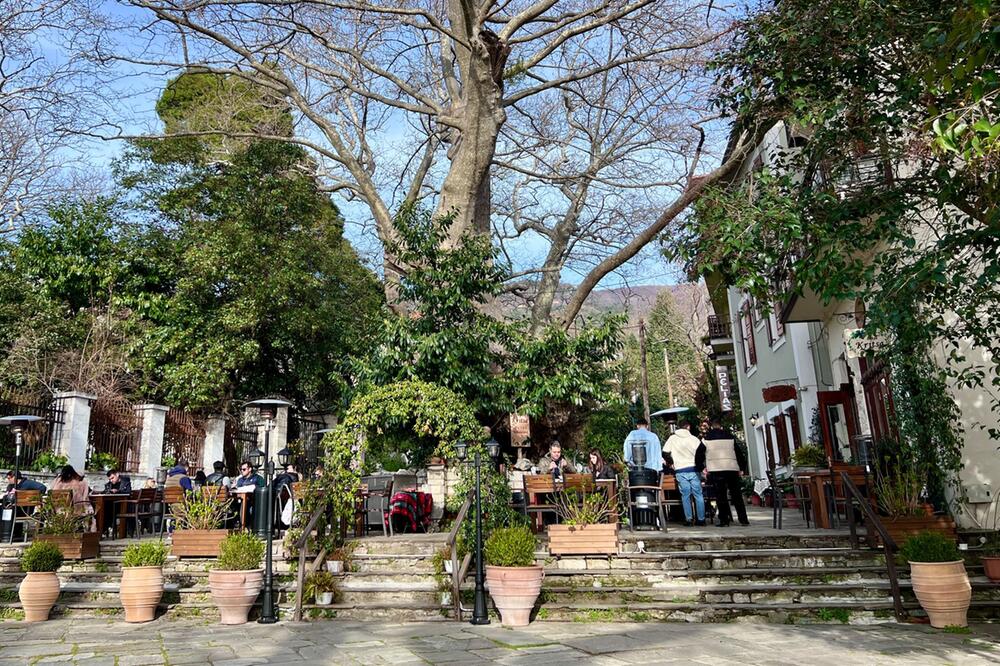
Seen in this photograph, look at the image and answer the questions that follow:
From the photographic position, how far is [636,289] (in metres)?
19.4

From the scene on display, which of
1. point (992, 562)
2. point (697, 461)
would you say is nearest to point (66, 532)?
point (697, 461)

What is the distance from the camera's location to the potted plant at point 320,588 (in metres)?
8.48

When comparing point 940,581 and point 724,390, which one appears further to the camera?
point 724,390

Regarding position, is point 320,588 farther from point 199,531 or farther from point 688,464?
point 688,464

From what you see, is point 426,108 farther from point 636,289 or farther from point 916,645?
point 916,645

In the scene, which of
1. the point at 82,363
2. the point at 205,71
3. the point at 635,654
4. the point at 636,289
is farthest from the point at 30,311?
the point at 635,654

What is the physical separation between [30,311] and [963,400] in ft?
68.5

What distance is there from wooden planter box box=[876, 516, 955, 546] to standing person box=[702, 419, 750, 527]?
2.83m

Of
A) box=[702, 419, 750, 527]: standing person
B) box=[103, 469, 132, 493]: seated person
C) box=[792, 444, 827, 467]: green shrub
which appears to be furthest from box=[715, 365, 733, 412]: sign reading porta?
box=[103, 469, 132, 493]: seated person

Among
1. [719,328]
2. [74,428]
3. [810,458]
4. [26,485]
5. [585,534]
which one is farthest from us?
[719,328]

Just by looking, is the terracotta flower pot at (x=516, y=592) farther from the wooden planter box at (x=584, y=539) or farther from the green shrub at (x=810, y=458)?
the green shrub at (x=810, y=458)

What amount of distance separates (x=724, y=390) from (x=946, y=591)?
20901 mm

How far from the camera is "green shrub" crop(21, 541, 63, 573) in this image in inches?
335

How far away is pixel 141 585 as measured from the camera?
27.0 feet
